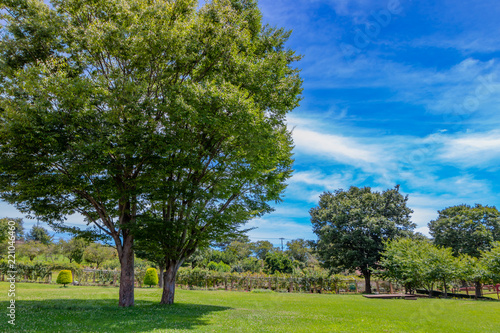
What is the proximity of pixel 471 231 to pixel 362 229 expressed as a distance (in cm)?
1451

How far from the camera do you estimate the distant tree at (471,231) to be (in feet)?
119

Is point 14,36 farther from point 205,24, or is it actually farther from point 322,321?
point 322,321

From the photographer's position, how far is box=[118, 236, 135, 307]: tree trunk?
49.0 ft

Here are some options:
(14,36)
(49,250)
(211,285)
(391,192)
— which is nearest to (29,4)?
(14,36)

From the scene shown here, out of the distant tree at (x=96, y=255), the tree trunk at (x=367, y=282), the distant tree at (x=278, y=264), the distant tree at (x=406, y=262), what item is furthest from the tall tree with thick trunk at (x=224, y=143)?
the distant tree at (x=96, y=255)

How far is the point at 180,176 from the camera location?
16.4 m

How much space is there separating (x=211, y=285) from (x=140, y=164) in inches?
1148

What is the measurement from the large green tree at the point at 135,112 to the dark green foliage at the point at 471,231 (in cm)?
3382

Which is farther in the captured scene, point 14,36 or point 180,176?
point 180,176

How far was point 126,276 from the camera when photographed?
15047 millimetres

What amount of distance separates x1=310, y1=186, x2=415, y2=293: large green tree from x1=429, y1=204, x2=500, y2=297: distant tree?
241 inches

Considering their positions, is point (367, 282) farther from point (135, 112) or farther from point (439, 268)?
point (135, 112)

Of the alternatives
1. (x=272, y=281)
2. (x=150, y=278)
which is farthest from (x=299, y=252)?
(x=150, y=278)

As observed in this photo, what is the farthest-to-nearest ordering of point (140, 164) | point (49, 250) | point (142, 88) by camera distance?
point (49, 250) < point (140, 164) < point (142, 88)
